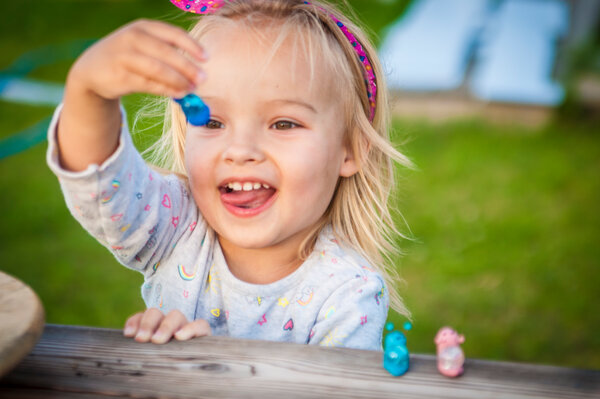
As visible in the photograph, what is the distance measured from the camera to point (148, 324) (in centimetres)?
136

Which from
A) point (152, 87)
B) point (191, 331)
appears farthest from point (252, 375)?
point (152, 87)

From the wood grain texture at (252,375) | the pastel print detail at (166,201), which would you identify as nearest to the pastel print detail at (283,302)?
the pastel print detail at (166,201)

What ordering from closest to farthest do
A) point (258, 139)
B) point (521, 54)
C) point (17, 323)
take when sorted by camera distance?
point (17, 323) → point (258, 139) → point (521, 54)

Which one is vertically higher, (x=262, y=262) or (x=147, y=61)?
(x=147, y=61)

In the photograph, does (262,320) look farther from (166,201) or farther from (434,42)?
(434,42)

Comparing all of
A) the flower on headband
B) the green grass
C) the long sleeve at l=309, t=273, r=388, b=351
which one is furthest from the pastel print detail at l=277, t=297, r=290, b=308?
the green grass

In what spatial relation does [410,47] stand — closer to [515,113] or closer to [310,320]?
[515,113]

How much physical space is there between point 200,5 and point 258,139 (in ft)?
1.51

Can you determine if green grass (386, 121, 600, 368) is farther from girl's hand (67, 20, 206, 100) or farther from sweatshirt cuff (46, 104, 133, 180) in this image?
girl's hand (67, 20, 206, 100)

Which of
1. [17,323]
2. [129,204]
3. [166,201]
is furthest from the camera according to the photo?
[166,201]

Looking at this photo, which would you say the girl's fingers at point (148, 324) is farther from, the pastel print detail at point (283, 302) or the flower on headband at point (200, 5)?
the flower on headband at point (200, 5)

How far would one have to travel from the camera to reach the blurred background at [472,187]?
387 cm

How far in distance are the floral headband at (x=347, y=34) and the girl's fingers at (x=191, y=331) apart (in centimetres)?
91

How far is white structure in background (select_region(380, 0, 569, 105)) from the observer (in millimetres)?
6592
